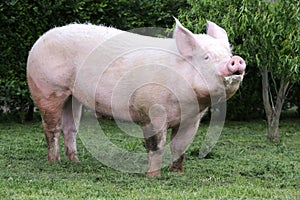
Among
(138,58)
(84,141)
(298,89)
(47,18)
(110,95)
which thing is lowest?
(298,89)

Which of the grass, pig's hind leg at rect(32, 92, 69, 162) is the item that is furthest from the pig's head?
pig's hind leg at rect(32, 92, 69, 162)

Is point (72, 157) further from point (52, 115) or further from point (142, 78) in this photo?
point (142, 78)

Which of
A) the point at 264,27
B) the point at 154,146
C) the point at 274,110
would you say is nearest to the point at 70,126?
the point at 154,146

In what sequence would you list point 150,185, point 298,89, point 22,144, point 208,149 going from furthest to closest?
point 298,89 < point 22,144 < point 208,149 < point 150,185

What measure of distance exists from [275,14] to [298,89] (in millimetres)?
4607

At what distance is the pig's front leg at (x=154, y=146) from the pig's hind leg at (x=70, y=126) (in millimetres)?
1361

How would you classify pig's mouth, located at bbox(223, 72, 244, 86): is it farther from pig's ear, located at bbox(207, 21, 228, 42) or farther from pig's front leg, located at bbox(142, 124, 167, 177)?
pig's front leg, located at bbox(142, 124, 167, 177)

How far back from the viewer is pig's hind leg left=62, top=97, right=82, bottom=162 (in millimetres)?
6371

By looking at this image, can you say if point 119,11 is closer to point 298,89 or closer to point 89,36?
point 298,89

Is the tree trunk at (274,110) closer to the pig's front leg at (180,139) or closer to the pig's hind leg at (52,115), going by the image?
the pig's front leg at (180,139)

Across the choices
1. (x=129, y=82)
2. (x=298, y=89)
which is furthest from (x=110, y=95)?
(x=298, y=89)

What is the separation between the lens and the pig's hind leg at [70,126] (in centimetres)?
637

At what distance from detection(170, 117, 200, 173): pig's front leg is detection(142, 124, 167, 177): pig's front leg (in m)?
0.28

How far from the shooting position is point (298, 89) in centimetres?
1173
